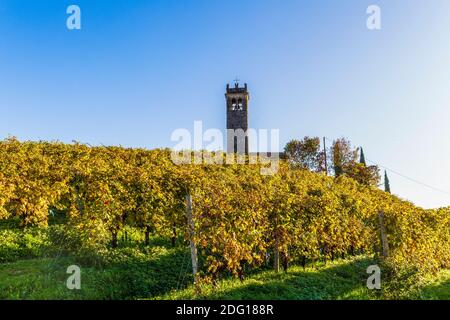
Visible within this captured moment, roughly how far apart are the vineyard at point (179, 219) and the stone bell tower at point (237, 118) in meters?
30.6

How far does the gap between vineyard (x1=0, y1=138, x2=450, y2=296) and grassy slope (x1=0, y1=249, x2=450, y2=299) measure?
607 mm

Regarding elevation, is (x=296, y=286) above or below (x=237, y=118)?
below

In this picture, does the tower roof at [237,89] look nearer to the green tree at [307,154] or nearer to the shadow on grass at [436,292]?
the green tree at [307,154]

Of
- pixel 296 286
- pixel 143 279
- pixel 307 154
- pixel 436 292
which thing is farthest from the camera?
pixel 307 154

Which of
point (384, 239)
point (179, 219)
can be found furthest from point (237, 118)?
point (179, 219)

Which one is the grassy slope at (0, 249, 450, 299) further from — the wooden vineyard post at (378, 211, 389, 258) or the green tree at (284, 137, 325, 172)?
the green tree at (284, 137, 325, 172)

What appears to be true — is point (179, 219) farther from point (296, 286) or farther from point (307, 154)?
point (307, 154)

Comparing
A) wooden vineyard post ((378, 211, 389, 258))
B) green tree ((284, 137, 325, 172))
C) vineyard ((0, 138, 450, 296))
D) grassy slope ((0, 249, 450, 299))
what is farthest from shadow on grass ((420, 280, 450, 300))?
green tree ((284, 137, 325, 172))

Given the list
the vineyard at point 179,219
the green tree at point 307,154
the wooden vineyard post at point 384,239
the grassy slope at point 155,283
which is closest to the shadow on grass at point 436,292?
the grassy slope at point 155,283

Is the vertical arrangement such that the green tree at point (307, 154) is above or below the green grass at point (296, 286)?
above

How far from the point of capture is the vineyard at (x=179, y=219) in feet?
37.0

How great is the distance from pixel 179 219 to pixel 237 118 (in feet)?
118

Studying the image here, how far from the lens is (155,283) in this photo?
429 inches
